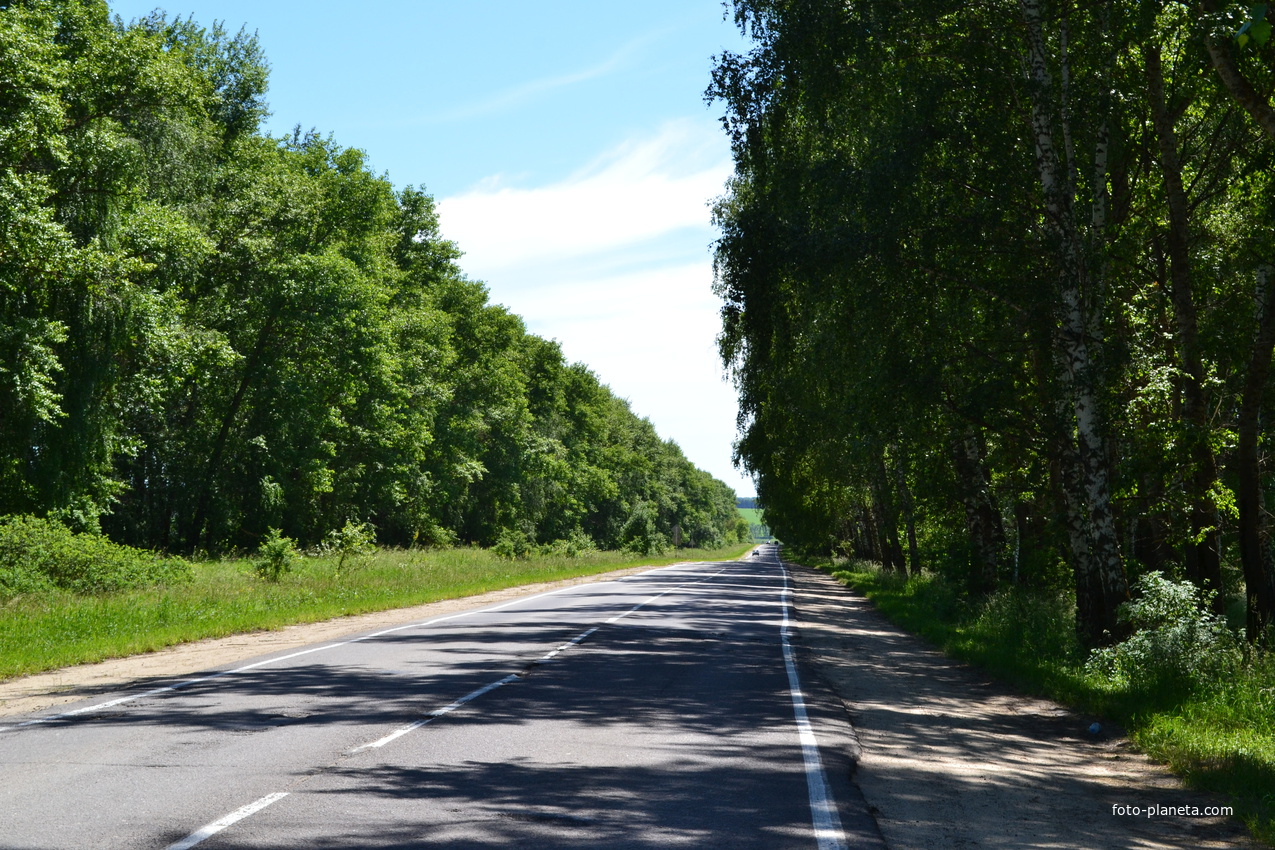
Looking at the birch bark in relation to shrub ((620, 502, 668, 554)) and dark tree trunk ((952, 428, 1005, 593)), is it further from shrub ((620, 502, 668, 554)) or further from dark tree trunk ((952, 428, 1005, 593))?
shrub ((620, 502, 668, 554))

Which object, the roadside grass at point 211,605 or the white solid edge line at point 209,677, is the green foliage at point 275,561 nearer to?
the roadside grass at point 211,605

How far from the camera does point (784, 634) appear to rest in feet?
69.0

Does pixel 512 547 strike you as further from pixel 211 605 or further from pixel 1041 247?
pixel 1041 247

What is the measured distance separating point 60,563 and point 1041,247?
74.0 feet

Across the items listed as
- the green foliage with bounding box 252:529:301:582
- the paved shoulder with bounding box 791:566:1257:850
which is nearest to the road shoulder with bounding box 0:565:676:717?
the green foliage with bounding box 252:529:301:582

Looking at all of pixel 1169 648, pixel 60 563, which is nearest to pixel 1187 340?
pixel 1169 648

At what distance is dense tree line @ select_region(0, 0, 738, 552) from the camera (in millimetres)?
28219

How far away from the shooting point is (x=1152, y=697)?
11.6m

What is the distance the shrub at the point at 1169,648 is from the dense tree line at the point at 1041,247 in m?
1.70

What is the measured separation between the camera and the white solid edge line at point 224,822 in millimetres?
5727

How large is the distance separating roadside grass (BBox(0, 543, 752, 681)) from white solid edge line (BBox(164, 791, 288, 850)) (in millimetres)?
Result: 8947

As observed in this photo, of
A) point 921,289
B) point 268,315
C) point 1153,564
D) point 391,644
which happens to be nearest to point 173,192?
point 268,315

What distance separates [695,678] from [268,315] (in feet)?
121

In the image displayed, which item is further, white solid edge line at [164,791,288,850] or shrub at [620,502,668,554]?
shrub at [620,502,668,554]
